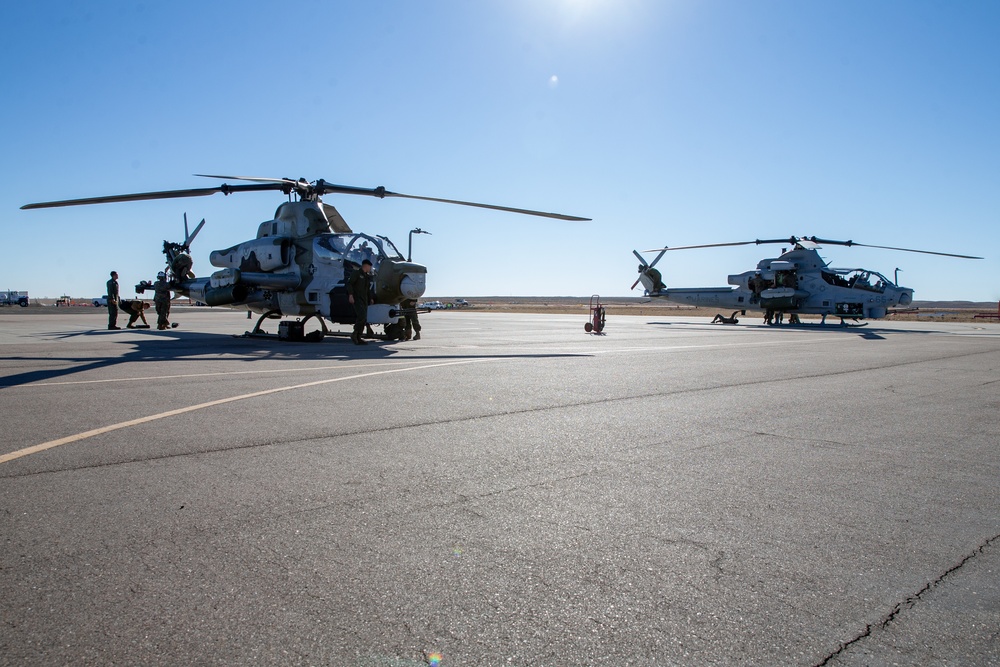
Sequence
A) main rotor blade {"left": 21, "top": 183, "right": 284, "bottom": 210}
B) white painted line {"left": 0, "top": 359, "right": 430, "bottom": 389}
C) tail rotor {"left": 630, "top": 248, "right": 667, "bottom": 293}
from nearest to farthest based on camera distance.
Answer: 1. white painted line {"left": 0, "top": 359, "right": 430, "bottom": 389}
2. main rotor blade {"left": 21, "top": 183, "right": 284, "bottom": 210}
3. tail rotor {"left": 630, "top": 248, "right": 667, "bottom": 293}

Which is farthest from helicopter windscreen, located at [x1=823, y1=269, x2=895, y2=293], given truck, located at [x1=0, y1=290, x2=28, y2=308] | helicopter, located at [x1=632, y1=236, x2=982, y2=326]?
truck, located at [x1=0, y1=290, x2=28, y2=308]

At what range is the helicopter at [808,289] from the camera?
31391 millimetres

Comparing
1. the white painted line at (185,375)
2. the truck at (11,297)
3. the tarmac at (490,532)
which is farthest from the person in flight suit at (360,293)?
the truck at (11,297)

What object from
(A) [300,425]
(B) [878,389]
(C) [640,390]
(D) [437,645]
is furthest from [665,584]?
(B) [878,389]

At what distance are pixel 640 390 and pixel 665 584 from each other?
555 cm

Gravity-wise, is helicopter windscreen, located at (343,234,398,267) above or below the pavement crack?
above

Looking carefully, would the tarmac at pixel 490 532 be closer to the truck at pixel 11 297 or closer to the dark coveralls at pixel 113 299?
the dark coveralls at pixel 113 299

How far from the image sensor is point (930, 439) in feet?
18.1

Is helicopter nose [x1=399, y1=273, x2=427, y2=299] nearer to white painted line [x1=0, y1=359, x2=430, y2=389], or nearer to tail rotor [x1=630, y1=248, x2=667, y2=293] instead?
white painted line [x1=0, y1=359, x2=430, y2=389]

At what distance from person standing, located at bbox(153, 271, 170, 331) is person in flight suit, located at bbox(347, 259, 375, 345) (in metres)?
9.27

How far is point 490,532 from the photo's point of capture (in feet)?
10.3

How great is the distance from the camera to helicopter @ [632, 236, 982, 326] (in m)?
31.4

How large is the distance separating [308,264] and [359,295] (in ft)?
8.01

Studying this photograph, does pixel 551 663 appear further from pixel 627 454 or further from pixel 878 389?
pixel 878 389
